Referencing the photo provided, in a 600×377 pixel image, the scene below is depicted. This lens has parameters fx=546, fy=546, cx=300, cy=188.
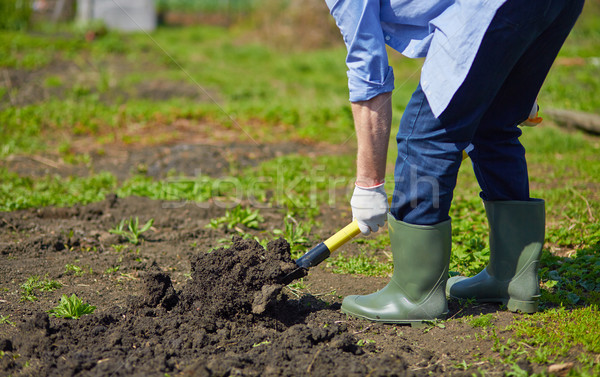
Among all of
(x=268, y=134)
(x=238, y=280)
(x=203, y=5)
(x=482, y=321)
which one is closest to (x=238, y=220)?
(x=238, y=280)

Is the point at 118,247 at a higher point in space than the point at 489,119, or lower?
lower

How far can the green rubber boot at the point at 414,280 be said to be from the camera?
2426mm

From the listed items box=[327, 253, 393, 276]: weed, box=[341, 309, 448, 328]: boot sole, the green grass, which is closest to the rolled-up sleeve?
box=[341, 309, 448, 328]: boot sole

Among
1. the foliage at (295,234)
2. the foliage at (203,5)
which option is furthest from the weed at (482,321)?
the foliage at (203,5)

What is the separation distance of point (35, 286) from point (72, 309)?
53 centimetres

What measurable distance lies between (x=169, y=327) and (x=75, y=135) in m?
4.59

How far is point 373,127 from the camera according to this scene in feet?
7.65

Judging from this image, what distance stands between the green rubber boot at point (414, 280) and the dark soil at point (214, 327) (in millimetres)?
68

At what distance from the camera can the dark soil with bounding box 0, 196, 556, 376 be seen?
216 cm

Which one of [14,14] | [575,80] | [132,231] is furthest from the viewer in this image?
[14,14]

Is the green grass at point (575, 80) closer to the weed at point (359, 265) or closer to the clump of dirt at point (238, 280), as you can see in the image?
the weed at point (359, 265)

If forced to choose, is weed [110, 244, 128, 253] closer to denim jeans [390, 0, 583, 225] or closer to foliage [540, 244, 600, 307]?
denim jeans [390, 0, 583, 225]

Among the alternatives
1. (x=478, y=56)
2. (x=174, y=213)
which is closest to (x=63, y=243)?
(x=174, y=213)

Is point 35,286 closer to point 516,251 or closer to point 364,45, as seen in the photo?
point 364,45
